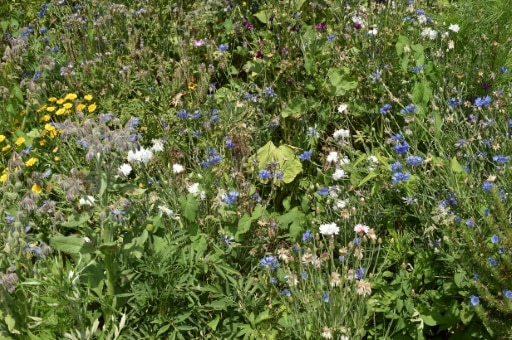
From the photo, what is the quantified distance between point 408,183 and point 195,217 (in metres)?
0.99

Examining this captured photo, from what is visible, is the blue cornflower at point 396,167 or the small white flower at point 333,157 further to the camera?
the small white flower at point 333,157

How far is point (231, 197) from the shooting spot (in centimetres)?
297

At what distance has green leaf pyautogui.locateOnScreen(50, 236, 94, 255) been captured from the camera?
8.70ft

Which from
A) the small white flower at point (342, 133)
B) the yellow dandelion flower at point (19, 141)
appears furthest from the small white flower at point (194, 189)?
the yellow dandelion flower at point (19, 141)

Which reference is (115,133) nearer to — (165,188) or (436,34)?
(165,188)

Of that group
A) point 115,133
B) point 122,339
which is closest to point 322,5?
point 115,133

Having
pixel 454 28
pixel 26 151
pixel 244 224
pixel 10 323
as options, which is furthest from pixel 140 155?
pixel 454 28

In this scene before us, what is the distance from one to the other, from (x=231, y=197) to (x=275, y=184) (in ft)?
1.66

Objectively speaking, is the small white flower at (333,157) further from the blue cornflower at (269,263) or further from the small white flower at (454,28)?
the small white flower at (454,28)

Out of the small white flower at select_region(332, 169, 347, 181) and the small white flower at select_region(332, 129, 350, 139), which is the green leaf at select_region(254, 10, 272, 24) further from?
the small white flower at select_region(332, 169, 347, 181)

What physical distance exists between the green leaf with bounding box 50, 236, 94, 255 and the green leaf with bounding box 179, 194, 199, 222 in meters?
0.44

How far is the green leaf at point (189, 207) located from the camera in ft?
9.34

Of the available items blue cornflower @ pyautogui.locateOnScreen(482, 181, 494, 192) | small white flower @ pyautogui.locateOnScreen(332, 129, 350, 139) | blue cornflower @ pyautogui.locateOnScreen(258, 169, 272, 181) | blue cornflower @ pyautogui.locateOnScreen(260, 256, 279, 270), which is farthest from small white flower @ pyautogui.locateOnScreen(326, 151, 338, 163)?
blue cornflower @ pyautogui.locateOnScreen(482, 181, 494, 192)

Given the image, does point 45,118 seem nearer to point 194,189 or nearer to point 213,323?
point 194,189
